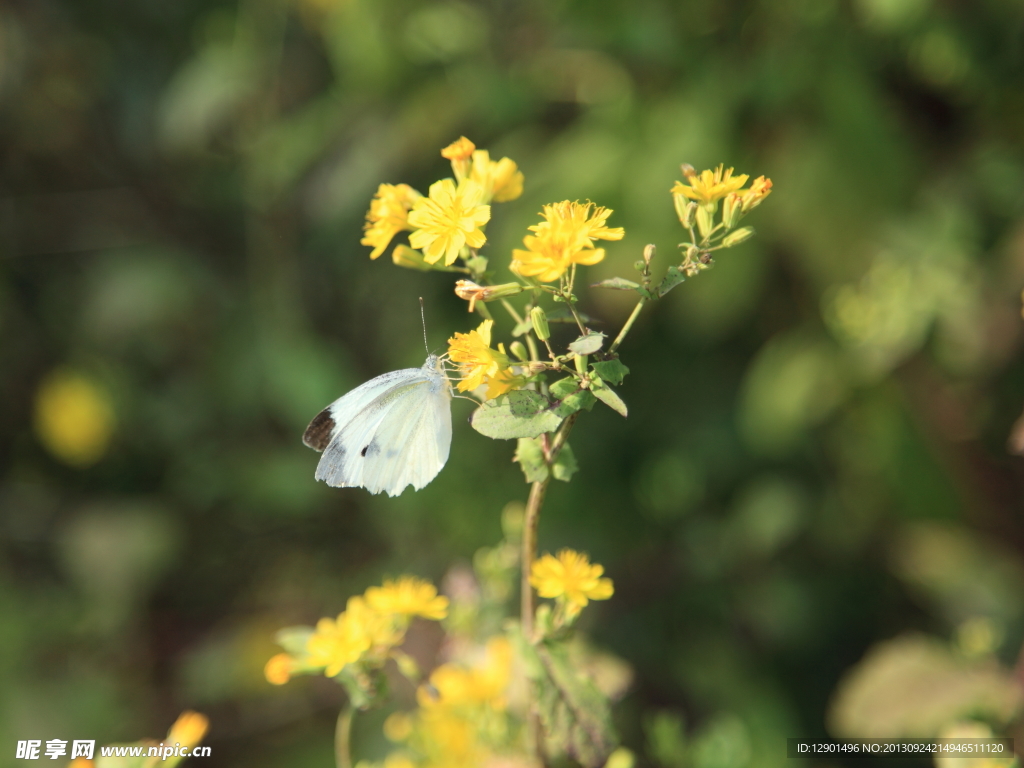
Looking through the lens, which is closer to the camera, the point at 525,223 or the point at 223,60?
the point at 525,223

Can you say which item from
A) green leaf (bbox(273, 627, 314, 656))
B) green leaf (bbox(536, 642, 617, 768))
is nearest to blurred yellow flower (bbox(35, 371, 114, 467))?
green leaf (bbox(273, 627, 314, 656))

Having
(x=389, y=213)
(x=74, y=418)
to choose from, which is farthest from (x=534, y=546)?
(x=74, y=418)

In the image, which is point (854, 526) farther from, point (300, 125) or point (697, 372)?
point (300, 125)

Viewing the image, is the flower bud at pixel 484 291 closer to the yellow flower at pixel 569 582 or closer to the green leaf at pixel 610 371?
the green leaf at pixel 610 371

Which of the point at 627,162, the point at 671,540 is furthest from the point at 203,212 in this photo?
the point at 671,540

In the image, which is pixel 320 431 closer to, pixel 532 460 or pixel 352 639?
pixel 352 639

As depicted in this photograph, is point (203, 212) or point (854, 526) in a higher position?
point (203, 212)

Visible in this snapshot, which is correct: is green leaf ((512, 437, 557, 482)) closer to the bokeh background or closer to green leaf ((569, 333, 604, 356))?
green leaf ((569, 333, 604, 356))
